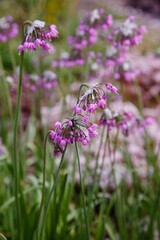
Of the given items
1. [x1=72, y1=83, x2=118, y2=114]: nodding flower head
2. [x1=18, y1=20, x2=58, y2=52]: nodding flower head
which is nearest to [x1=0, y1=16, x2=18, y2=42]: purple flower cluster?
[x1=18, y1=20, x2=58, y2=52]: nodding flower head

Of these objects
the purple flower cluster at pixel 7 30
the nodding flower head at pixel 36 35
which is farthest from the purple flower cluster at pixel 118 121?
the purple flower cluster at pixel 7 30

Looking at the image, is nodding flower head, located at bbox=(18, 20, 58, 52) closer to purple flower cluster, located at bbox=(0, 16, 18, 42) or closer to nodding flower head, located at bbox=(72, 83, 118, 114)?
nodding flower head, located at bbox=(72, 83, 118, 114)

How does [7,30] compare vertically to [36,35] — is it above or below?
above

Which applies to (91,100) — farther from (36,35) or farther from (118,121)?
(118,121)

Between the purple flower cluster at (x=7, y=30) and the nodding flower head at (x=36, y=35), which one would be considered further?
the purple flower cluster at (x=7, y=30)

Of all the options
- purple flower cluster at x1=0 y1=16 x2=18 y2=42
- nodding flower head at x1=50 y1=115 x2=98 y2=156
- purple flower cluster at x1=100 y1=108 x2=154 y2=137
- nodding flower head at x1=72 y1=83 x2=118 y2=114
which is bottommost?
nodding flower head at x1=50 y1=115 x2=98 y2=156

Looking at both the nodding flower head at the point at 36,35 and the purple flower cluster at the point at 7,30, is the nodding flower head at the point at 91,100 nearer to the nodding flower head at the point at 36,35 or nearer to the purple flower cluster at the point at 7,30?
the nodding flower head at the point at 36,35

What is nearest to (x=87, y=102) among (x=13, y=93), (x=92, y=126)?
(x=92, y=126)

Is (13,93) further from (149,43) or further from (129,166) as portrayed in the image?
(149,43)

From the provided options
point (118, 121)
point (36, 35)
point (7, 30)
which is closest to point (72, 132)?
point (36, 35)
